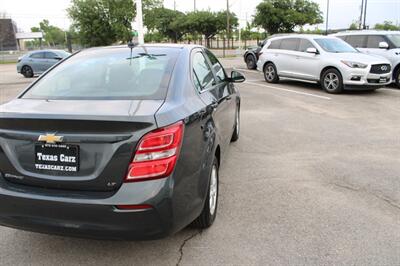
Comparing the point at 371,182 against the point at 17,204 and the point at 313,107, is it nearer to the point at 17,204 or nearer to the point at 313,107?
the point at 17,204

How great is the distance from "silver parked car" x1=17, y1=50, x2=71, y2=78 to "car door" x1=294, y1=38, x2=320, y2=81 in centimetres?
1274

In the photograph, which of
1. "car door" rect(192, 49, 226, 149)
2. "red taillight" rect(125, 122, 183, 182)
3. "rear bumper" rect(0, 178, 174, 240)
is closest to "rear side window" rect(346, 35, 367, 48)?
"car door" rect(192, 49, 226, 149)

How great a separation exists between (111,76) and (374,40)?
12317mm

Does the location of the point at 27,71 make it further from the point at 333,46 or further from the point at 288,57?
the point at 333,46

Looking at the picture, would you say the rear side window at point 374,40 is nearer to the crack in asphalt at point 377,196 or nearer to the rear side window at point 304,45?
the rear side window at point 304,45

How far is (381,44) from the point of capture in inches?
509

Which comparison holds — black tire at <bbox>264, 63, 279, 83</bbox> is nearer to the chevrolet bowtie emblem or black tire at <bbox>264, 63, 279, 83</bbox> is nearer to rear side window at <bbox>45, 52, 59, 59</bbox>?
rear side window at <bbox>45, 52, 59, 59</bbox>

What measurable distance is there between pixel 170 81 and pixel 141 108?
1.90 ft

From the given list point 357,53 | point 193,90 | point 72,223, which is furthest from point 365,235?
point 357,53

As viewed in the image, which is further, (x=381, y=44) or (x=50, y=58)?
(x=50, y=58)

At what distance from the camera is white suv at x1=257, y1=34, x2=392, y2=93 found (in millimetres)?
11234

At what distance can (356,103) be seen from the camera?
33.4 feet

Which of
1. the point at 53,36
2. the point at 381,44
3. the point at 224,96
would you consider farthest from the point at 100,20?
the point at 53,36

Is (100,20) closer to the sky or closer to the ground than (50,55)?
closer to the sky
